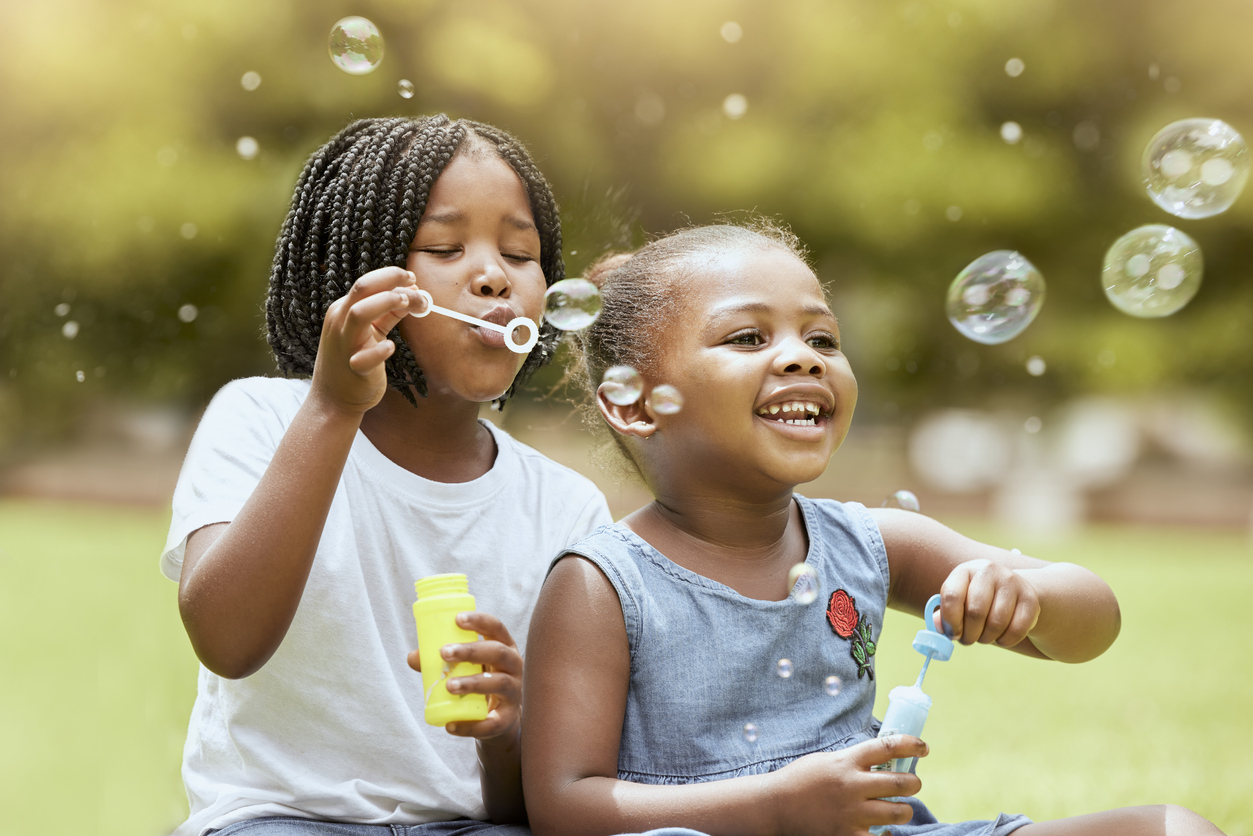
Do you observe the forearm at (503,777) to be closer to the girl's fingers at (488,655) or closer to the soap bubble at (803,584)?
the girl's fingers at (488,655)

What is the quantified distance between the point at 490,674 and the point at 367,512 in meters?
0.35

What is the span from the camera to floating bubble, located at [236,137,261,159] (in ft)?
24.3

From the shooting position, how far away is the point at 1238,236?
33.6ft

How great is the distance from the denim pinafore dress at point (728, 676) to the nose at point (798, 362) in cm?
23

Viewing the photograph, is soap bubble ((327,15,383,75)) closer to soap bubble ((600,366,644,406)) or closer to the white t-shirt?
the white t-shirt

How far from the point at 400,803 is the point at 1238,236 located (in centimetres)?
1073

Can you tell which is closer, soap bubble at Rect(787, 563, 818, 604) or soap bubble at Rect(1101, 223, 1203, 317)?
soap bubble at Rect(787, 563, 818, 604)

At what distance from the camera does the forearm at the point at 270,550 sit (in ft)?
3.70

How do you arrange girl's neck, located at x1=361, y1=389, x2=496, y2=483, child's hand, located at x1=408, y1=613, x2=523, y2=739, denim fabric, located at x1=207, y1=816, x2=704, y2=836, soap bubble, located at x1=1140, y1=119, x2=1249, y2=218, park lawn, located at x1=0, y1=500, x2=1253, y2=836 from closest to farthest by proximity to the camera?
child's hand, located at x1=408, y1=613, x2=523, y2=739, denim fabric, located at x1=207, y1=816, x2=704, y2=836, girl's neck, located at x1=361, y1=389, x2=496, y2=483, soap bubble, located at x1=1140, y1=119, x2=1249, y2=218, park lawn, located at x1=0, y1=500, x2=1253, y2=836

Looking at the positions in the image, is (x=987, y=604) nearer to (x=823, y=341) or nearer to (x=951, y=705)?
(x=823, y=341)

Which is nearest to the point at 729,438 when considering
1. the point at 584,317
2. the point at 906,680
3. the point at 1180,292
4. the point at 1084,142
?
the point at 584,317

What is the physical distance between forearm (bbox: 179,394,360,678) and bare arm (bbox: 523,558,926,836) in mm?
258

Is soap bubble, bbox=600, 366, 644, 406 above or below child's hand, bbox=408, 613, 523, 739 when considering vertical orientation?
above

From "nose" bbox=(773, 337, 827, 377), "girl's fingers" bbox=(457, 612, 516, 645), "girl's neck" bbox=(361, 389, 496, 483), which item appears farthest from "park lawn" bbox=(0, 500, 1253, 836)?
"nose" bbox=(773, 337, 827, 377)
